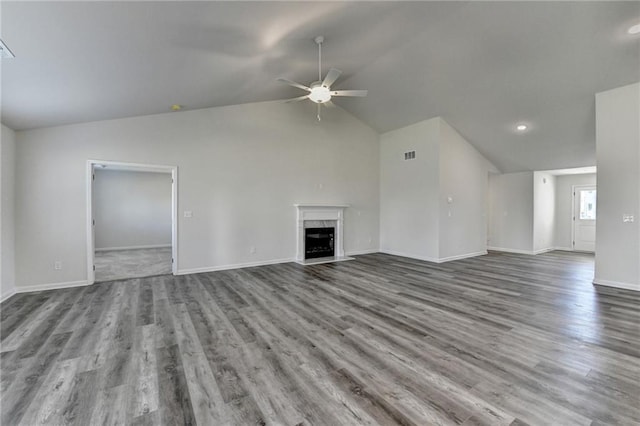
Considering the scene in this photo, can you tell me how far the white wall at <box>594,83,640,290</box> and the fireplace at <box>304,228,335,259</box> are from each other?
5.15m

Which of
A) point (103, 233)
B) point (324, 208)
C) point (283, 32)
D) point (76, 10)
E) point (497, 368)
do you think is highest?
point (283, 32)

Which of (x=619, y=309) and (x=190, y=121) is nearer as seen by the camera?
(x=619, y=309)

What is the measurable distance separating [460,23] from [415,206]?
4.04 metres

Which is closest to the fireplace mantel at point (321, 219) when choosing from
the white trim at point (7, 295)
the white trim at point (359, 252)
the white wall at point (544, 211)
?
the white trim at point (359, 252)

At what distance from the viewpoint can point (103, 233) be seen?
8.51 metres

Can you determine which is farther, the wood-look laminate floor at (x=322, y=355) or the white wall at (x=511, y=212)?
the white wall at (x=511, y=212)

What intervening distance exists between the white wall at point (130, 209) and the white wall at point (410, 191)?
7.44 m

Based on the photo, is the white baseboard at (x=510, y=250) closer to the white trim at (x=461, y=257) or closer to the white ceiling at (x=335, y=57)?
the white trim at (x=461, y=257)

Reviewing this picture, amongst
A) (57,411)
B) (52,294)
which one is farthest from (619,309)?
(52,294)

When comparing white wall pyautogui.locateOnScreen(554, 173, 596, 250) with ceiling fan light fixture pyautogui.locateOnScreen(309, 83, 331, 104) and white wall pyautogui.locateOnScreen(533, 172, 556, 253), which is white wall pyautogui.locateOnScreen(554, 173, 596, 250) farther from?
ceiling fan light fixture pyautogui.locateOnScreen(309, 83, 331, 104)

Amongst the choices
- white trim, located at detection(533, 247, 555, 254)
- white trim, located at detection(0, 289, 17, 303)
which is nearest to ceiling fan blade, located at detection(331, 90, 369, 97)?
white trim, located at detection(0, 289, 17, 303)

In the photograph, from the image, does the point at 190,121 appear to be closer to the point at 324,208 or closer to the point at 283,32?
the point at 283,32

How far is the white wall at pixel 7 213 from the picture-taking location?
3.76m

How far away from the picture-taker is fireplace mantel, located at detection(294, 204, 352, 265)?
6.53 metres
